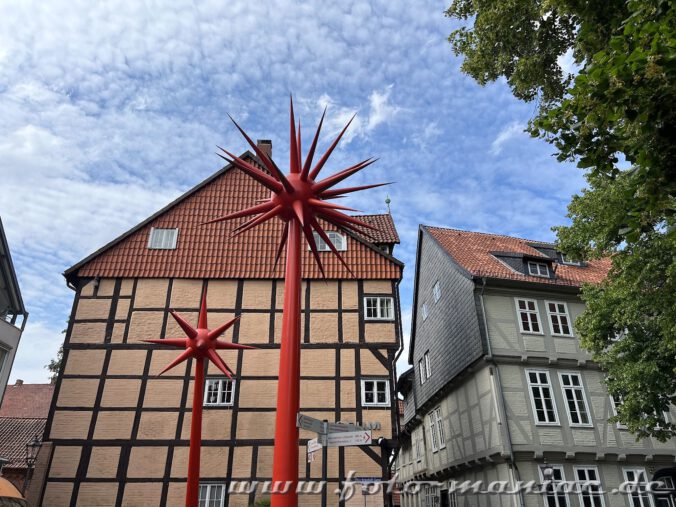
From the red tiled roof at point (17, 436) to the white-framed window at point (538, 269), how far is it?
22.9 metres

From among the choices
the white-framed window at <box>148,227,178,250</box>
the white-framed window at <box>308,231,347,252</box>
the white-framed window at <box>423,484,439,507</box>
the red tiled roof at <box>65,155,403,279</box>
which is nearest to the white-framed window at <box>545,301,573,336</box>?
the red tiled roof at <box>65,155,403,279</box>

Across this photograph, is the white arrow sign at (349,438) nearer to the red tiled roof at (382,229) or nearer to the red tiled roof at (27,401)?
the red tiled roof at (382,229)

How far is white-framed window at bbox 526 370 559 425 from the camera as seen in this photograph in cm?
1689

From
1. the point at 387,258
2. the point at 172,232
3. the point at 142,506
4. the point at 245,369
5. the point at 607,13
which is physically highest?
the point at 172,232

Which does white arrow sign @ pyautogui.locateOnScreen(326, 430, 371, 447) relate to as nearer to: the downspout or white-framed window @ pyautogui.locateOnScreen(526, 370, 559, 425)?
the downspout

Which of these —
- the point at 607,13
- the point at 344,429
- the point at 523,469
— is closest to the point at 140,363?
the point at 344,429

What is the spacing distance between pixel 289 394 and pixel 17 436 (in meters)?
24.1

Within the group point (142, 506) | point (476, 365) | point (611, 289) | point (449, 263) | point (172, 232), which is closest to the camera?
point (611, 289)

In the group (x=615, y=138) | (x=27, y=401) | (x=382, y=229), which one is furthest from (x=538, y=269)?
(x=27, y=401)

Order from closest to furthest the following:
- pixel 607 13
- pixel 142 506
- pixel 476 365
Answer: pixel 607 13 < pixel 142 506 < pixel 476 365

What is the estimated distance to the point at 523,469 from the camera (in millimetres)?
16000

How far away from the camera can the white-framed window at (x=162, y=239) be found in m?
19.6

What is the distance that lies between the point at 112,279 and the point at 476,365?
1410cm

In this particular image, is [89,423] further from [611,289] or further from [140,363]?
[611,289]
